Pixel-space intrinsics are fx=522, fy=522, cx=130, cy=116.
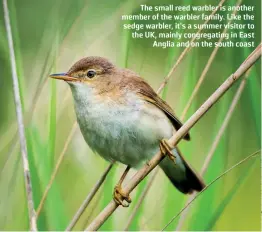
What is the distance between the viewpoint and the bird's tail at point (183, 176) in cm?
231

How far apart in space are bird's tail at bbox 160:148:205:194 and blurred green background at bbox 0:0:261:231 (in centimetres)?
5

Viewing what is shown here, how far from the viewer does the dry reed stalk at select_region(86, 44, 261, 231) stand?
62.2 inches

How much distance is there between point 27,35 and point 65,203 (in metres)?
0.99

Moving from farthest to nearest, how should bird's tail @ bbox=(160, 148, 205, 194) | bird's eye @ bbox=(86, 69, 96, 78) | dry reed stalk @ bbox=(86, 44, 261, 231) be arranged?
bird's tail @ bbox=(160, 148, 205, 194) → bird's eye @ bbox=(86, 69, 96, 78) → dry reed stalk @ bbox=(86, 44, 261, 231)

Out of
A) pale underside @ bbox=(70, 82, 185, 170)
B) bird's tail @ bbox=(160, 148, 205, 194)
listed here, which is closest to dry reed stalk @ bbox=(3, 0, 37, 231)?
pale underside @ bbox=(70, 82, 185, 170)

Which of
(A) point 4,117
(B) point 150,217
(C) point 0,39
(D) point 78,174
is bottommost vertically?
(B) point 150,217

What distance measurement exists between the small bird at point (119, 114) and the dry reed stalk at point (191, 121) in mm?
122

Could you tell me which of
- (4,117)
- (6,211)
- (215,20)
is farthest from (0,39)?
(215,20)

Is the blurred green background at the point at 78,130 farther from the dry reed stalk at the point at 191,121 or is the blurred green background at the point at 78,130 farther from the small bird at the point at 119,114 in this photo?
the dry reed stalk at the point at 191,121

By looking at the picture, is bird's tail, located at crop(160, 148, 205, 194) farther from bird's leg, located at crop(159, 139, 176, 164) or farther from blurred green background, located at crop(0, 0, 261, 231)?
bird's leg, located at crop(159, 139, 176, 164)

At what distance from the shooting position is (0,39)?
2258 mm

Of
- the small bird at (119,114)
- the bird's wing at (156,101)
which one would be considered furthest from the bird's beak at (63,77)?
the bird's wing at (156,101)

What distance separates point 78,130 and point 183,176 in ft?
1.72

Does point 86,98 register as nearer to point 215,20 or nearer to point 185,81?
point 185,81
